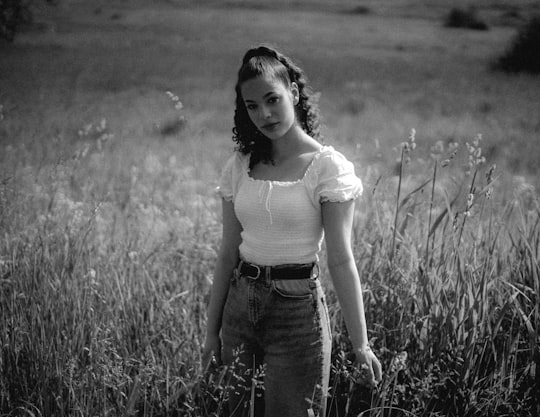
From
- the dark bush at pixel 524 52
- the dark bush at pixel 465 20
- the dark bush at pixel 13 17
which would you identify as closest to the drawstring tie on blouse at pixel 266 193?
the dark bush at pixel 13 17

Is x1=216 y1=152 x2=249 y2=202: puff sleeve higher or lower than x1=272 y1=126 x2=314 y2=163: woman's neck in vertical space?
lower

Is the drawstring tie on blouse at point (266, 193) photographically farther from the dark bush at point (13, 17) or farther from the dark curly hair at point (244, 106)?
the dark bush at point (13, 17)

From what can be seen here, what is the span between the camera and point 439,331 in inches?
76.3

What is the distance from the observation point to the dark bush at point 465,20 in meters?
8.01

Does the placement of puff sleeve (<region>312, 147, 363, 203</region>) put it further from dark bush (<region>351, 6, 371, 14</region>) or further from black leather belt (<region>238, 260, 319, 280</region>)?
dark bush (<region>351, 6, 371, 14</region>)

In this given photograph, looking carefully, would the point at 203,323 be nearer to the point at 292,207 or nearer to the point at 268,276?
the point at 268,276

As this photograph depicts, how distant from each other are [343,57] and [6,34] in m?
7.01

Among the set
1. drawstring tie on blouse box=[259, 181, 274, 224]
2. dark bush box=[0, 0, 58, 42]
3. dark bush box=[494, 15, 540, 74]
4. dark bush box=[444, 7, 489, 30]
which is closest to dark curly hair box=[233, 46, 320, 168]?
drawstring tie on blouse box=[259, 181, 274, 224]

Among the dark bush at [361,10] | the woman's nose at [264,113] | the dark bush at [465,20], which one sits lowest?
the woman's nose at [264,113]

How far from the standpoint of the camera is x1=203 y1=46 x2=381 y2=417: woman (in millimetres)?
1548

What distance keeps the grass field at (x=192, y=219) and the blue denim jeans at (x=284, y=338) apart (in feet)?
0.26

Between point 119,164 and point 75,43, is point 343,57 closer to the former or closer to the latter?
point 75,43

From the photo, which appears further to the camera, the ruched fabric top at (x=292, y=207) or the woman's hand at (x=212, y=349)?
the woman's hand at (x=212, y=349)

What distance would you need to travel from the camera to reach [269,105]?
5.19 ft
